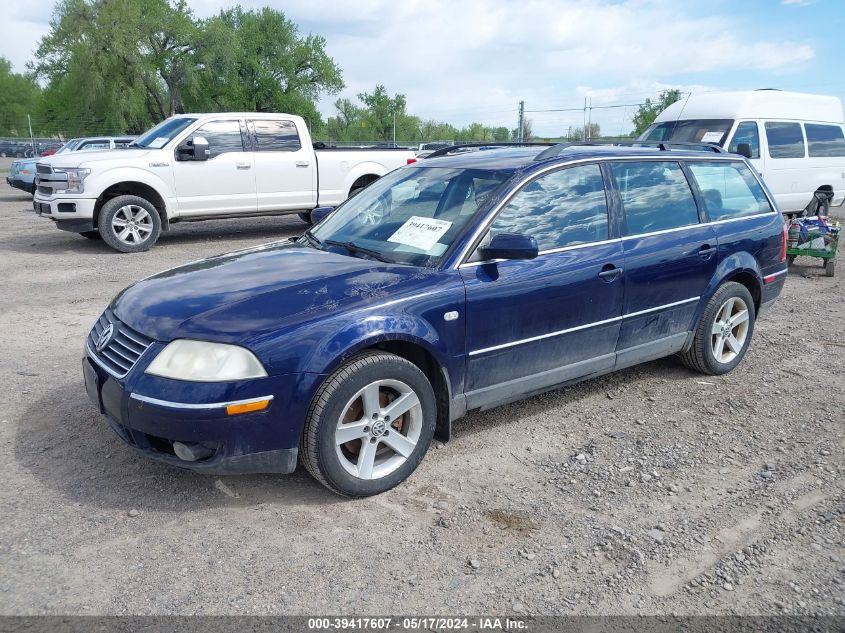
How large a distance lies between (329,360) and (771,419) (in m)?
3.07

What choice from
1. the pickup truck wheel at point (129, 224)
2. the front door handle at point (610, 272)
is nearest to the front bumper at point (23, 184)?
the pickup truck wheel at point (129, 224)

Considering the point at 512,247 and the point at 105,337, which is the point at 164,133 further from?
the point at 512,247

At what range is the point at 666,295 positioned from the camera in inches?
181

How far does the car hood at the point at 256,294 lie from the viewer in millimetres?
3184

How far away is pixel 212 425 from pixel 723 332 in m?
3.88

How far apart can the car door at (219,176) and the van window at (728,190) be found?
7929 mm

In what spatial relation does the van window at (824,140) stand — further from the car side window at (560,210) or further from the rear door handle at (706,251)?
the car side window at (560,210)

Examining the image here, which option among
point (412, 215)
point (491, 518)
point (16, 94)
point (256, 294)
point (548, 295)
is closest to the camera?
point (491, 518)

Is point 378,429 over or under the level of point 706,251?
under

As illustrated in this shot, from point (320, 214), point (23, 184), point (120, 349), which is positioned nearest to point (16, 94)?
point (23, 184)

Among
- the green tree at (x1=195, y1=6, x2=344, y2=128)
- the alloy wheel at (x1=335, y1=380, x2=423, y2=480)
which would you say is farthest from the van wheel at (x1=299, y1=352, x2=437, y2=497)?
the green tree at (x1=195, y1=6, x2=344, y2=128)

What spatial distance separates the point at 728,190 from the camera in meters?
5.22

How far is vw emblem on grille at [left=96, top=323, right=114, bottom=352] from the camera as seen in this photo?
3483 millimetres

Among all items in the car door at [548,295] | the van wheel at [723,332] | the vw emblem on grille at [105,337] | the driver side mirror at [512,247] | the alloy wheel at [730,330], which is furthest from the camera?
the alloy wheel at [730,330]
